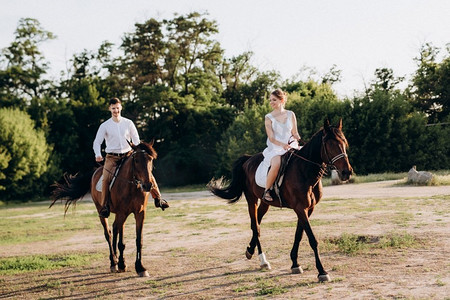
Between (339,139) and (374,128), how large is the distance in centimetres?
3134

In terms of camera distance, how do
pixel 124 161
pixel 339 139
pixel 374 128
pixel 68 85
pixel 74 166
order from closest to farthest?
pixel 339 139 < pixel 124 161 < pixel 374 128 < pixel 74 166 < pixel 68 85

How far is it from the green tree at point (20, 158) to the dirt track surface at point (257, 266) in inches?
1055

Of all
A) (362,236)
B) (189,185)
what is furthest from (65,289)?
(189,185)

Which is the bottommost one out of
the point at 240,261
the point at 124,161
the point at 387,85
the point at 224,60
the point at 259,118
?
the point at 240,261

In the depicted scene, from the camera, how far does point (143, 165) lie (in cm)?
822

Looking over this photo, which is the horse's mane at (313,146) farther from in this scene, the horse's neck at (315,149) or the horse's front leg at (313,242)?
the horse's front leg at (313,242)

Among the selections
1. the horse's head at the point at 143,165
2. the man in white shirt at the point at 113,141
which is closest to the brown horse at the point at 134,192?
the horse's head at the point at 143,165

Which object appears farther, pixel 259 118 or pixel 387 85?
pixel 387 85

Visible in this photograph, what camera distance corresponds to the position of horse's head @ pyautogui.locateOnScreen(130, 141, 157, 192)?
8086mm

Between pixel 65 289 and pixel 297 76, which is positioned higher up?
pixel 297 76

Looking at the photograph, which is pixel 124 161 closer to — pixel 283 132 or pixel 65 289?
pixel 65 289

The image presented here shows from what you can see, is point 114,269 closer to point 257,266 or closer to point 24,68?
point 257,266

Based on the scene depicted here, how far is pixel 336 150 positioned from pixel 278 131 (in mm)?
1250

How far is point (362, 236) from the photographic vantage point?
10539mm
